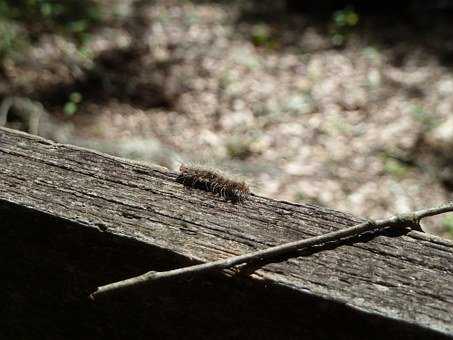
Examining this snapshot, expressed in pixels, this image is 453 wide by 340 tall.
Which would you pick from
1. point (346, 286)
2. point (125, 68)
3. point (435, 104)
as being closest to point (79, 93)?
point (125, 68)

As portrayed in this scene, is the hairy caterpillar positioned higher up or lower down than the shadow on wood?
higher up

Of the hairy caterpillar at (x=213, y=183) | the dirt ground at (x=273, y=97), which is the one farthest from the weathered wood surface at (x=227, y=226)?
the dirt ground at (x=273, y=97)

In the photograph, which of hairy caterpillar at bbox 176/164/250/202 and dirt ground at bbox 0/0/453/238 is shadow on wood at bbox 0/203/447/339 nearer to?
hairy caterpillar at bbox 176/164/250/202

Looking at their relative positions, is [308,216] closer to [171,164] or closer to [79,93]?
[171,164]

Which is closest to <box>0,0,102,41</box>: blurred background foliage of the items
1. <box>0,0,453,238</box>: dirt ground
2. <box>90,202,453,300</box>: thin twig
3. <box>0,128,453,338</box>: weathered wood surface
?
<box>0,0,453,238</box>: dirt ground

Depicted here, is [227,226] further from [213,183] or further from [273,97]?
[273,97]

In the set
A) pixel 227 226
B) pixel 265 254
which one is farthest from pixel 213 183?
pixel 265 254

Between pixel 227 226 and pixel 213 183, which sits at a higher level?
pixel 213 183
